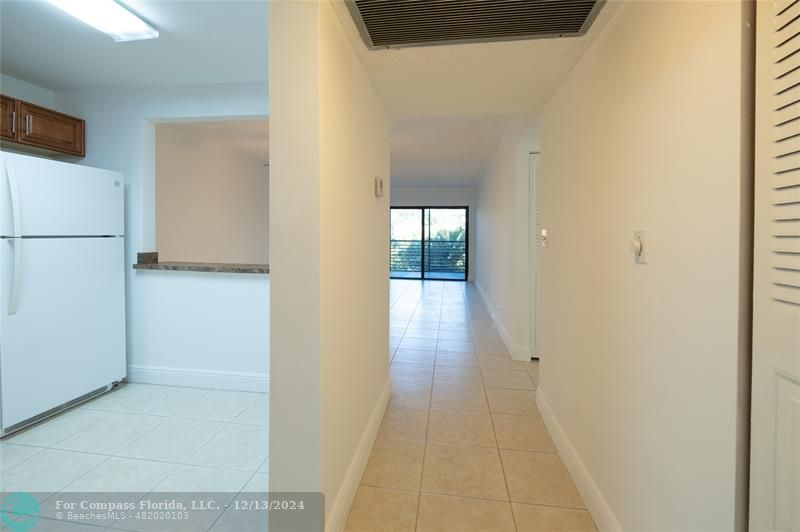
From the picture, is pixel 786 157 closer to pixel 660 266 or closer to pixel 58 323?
pixel 660 266

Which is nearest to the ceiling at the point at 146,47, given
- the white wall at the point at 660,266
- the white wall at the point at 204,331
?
the white wall at the point at 204,331

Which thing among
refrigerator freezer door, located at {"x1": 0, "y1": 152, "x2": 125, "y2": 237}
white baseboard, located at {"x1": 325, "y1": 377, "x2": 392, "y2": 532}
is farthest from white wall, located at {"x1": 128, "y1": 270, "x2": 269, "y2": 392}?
white baseboard, located at {"x1": 325, "y1": 377, "x2": 392, "y2": 532}

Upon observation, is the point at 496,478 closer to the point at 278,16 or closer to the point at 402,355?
the point at 402,355

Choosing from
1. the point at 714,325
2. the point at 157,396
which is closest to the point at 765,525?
the point at 714,325

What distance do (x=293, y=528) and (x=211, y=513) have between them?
1.97 feet

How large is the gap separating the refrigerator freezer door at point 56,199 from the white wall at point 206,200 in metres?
1.00

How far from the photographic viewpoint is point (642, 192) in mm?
1176

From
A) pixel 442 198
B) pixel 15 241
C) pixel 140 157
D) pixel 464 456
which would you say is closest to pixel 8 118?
pixel 140 157

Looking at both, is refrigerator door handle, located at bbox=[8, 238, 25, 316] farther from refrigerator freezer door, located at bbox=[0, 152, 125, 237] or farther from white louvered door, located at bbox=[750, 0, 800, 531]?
white louvered door, located at bbox=[750, 0, 800, 531]

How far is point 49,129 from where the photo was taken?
261 centimetres

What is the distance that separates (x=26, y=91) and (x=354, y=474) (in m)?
3.85

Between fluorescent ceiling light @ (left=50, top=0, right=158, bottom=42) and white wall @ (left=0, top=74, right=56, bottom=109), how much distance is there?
1351mm

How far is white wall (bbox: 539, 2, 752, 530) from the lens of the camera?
848 millimetres

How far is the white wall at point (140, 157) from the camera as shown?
2.79m
